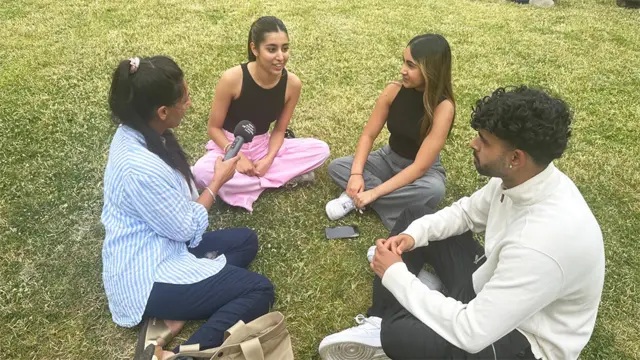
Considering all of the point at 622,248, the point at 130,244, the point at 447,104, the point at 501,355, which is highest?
the point at 447,104

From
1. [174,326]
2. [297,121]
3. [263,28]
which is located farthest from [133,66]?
[297,121]

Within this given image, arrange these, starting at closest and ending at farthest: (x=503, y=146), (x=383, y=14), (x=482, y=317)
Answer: (x=482, y=317) → (x=503, y=146) → (x=383, y=14)

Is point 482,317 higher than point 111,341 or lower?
higher

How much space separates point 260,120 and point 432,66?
1.24 metres

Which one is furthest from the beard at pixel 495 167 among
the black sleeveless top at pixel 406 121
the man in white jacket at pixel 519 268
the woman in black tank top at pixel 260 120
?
the woman in black tank top at pixel 260 120

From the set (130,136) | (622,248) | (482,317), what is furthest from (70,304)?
(622,248)

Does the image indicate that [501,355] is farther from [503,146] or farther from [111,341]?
[111,341]

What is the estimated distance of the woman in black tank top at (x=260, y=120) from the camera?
3129 millimetres

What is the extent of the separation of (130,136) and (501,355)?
5.92 feet

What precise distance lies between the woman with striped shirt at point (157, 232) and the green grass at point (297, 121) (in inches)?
8.8

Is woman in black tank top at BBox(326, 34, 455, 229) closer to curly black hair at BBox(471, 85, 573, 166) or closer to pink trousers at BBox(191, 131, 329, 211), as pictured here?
pink trousers at BBox(191, 131, 329, 211)

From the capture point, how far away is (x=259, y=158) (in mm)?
3488

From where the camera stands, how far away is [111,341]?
2408 mm

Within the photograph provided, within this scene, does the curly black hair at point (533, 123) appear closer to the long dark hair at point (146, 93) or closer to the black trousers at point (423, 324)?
the black trousers at point (423, 324)
